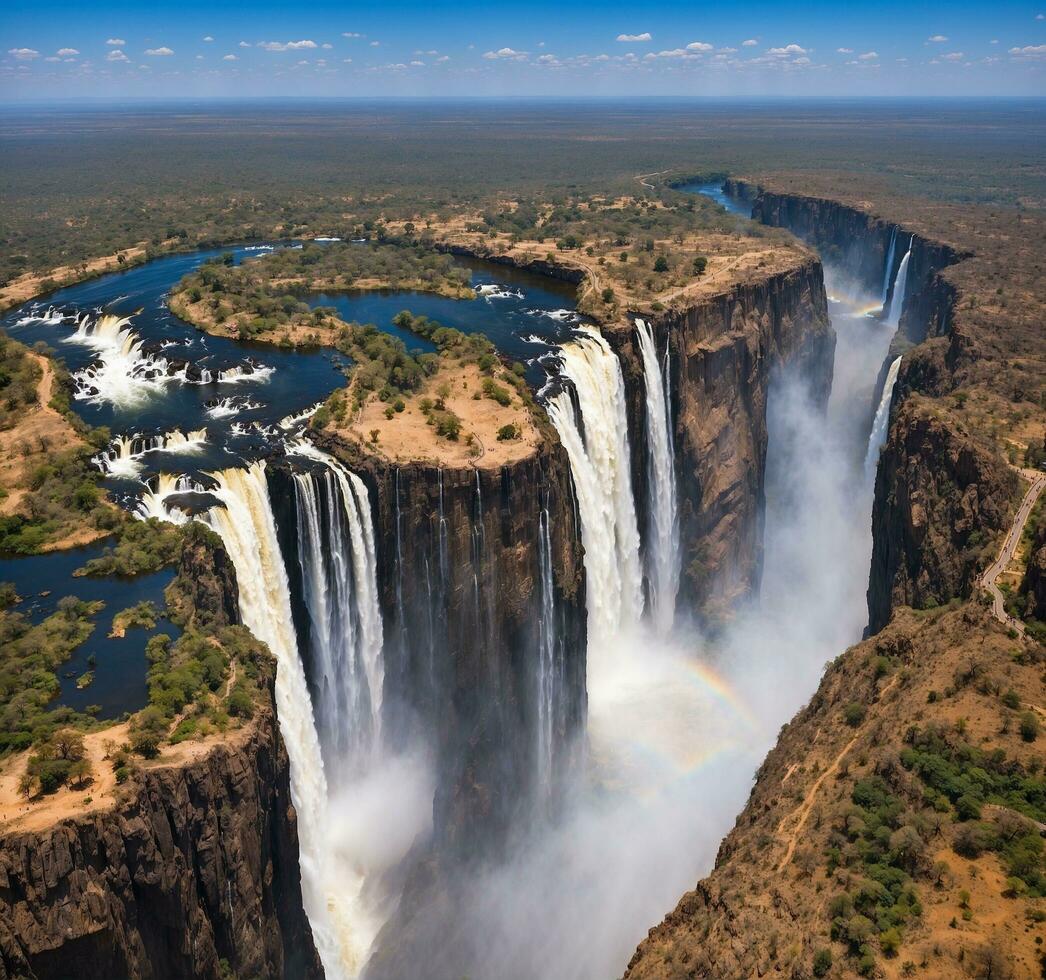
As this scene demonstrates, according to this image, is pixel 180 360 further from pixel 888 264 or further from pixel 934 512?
pixel 888 264

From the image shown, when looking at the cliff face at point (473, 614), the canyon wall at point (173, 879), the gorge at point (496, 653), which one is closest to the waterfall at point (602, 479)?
the gorge at point (496, 653)

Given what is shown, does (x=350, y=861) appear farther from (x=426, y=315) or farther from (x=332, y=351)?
(x=426, y=315)

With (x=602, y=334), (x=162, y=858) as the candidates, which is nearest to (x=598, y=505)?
(x=602, y=334)

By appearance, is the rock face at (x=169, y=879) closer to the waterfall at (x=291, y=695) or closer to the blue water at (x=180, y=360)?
the blue water at (x=180, y=360)

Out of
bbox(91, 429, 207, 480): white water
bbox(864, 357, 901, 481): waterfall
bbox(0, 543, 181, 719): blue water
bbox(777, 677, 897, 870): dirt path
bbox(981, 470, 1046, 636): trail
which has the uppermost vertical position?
bbox(91, 429, 207, 480): white water

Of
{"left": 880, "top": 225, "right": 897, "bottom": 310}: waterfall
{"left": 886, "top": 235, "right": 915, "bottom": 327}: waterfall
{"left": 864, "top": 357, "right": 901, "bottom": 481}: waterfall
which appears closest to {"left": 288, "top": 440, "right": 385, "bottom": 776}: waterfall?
{"left": 864, "top": 357, "right": 901, "bottom": 481}: waterfall

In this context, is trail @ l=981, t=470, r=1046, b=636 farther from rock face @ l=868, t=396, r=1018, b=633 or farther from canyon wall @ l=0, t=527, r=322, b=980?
canyon wall @ l=0, t=527, r=322, b=980
